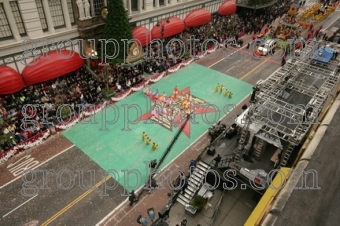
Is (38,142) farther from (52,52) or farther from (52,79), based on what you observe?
(52,52)

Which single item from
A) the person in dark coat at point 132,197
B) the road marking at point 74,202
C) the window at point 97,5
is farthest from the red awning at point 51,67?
the person in dark coat at point 132,197

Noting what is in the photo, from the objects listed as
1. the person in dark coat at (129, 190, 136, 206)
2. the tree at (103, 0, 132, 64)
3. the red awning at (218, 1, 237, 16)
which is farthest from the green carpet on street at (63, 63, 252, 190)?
the red awning at (218, 1, 237, 16)

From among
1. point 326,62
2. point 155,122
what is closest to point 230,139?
point 155,122

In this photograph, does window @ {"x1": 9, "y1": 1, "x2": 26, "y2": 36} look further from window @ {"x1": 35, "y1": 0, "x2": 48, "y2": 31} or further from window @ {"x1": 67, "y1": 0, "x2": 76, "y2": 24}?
window @ {"x1": 67, "y1": 0, "x2": 76, "y2": 24}

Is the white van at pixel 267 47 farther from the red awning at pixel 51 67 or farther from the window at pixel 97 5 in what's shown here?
the red awning at pixel 51 67

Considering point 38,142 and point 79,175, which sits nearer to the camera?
point 79,175
